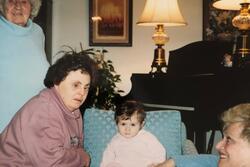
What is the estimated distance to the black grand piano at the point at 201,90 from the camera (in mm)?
3291

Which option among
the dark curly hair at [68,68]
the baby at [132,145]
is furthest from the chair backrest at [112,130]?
the dark curly hair at [68,68]

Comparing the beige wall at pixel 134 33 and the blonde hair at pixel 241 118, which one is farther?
the beige wall at pixel 134 33

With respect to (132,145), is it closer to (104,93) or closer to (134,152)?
(134,152)

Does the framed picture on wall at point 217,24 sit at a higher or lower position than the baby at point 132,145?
higher

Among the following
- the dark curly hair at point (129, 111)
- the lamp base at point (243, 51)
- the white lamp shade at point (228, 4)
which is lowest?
the dark curly hair at point (129, 111)

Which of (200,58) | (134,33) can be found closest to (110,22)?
(134,33)

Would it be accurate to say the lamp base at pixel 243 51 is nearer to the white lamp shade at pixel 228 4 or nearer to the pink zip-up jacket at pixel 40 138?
the white lamp shade at pixel 228 4

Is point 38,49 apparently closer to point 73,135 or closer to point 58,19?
point 73,135

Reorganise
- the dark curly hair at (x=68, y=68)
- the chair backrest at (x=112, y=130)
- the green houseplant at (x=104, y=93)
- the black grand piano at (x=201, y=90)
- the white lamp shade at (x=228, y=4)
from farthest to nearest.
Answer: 1. the green houseplant at (x=104, y=93)
2. the white lamp shade at (x=228, y=4)
3. the black grand piano at (x=201, y=90)
4. the chair backrest at (x=112, y=130)
5. the dark curly hair at (x=68, y=68)

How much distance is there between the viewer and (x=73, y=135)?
207 cm

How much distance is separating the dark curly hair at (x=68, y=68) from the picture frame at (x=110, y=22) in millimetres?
3195

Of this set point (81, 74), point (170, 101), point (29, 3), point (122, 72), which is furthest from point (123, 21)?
point (81, 74)

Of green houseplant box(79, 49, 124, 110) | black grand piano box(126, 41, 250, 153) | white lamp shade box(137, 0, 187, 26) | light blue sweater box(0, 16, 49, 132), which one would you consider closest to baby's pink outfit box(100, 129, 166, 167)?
light blue sweater box(0, 16, 49, 132)

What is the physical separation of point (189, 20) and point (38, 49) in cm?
330
